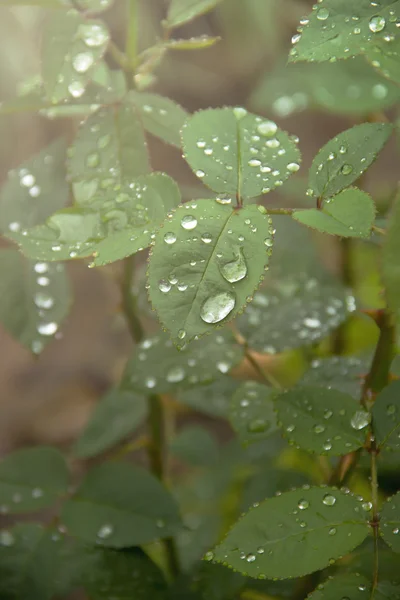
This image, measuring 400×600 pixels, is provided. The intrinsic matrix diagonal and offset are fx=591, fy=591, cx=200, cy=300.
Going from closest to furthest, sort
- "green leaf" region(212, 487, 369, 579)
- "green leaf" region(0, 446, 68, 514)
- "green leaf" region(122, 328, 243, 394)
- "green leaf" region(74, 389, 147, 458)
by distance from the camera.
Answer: "green leaf" region(212, 487, 369, 579), "green leaf" region(122, 328, 243, 394), "green leaf" region(0, 446, 68, 514), "green leaf" region(74, 389, 147, 458)

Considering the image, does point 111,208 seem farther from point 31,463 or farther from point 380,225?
point 31,463

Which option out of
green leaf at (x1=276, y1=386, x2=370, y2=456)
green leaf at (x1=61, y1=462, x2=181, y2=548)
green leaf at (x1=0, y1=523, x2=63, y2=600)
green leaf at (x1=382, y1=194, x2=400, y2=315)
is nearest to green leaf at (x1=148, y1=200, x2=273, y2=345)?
green leaf at (x1=382, y1=194, x2=400, y2=315)

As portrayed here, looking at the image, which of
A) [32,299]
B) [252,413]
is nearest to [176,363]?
[252,413]

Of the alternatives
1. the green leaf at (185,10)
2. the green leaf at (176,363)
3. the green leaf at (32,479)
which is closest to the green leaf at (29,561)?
the green leaf at (32,479)

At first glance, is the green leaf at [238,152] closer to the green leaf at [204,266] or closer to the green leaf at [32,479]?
the green leaf at [204,266]

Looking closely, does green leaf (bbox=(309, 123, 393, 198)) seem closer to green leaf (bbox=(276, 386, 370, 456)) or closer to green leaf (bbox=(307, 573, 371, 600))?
green leaf (bbox=(276, 386, 370, 456))

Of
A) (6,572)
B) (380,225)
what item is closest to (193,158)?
(380,225)

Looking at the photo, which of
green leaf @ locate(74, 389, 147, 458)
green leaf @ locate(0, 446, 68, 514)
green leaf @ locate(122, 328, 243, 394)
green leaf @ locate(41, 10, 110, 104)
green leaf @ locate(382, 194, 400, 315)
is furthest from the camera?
green leaf @ locate(74, 389, 147, 458)

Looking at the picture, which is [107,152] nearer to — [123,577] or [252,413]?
[252,413]
